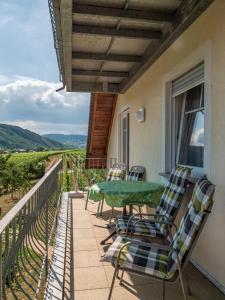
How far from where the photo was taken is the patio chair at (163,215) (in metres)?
3.03

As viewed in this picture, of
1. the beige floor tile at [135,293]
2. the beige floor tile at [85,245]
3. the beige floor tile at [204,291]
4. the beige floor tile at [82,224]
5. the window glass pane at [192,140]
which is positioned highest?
the window glass pane at [192,140]

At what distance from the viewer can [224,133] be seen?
2.65 meters

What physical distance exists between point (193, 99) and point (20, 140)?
128m

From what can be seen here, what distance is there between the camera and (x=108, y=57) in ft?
15.3

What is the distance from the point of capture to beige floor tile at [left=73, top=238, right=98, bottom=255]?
375 centimetres

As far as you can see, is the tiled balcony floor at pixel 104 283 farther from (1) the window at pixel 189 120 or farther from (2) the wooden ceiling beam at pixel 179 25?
(2) the wooden ceiling beam at pixel 179 25

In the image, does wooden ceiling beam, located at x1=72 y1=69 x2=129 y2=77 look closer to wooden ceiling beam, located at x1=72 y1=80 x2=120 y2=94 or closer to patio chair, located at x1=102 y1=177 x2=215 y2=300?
wooden ceiling beam, located at x1=72 y1=80 x2=120 y2=94

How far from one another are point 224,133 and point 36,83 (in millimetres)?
53181

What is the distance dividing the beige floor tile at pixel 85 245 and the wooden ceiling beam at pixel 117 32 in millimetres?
2735

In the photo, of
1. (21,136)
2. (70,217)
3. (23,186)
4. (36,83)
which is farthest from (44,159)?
(21,136)

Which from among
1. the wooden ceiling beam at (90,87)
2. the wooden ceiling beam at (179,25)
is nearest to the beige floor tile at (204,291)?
the wooden ceiling beam at (179,25)

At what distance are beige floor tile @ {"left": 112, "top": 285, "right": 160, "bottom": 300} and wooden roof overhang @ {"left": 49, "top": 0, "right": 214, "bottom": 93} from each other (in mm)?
2649

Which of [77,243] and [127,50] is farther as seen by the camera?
[127,50]

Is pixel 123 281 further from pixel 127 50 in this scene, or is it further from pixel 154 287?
pixel 127 50
